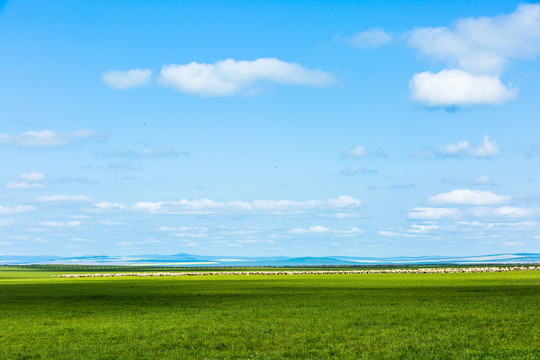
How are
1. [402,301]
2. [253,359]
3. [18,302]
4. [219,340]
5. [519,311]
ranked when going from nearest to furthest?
→ 1. [253,359]
2. [219,340]
3. [519,311]
4. [402,301]
5. [18,302]

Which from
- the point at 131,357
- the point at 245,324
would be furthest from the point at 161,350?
the point at 245,324

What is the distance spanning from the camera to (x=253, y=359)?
23.4 metres

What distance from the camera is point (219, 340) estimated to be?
27578mm

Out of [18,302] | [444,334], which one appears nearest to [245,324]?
[444,334]

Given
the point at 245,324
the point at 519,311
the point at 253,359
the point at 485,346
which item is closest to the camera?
the point at 253,359

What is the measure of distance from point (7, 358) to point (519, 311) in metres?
26.1

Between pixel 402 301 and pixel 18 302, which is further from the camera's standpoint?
pixel 18 302

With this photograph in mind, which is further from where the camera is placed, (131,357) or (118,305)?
(118,305)

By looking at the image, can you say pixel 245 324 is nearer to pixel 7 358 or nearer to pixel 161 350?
pixel 161 350

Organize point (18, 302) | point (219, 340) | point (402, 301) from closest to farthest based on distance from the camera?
point (219, 340), point (402, 301), point (18, 302)

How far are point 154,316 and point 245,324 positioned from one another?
23.3ft

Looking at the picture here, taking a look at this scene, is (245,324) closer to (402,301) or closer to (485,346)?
(485,346)

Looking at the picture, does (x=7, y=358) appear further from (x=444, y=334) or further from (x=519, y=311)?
(x=519, y=311)

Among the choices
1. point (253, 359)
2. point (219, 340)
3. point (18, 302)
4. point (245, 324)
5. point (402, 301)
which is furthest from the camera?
point (18, 302)
